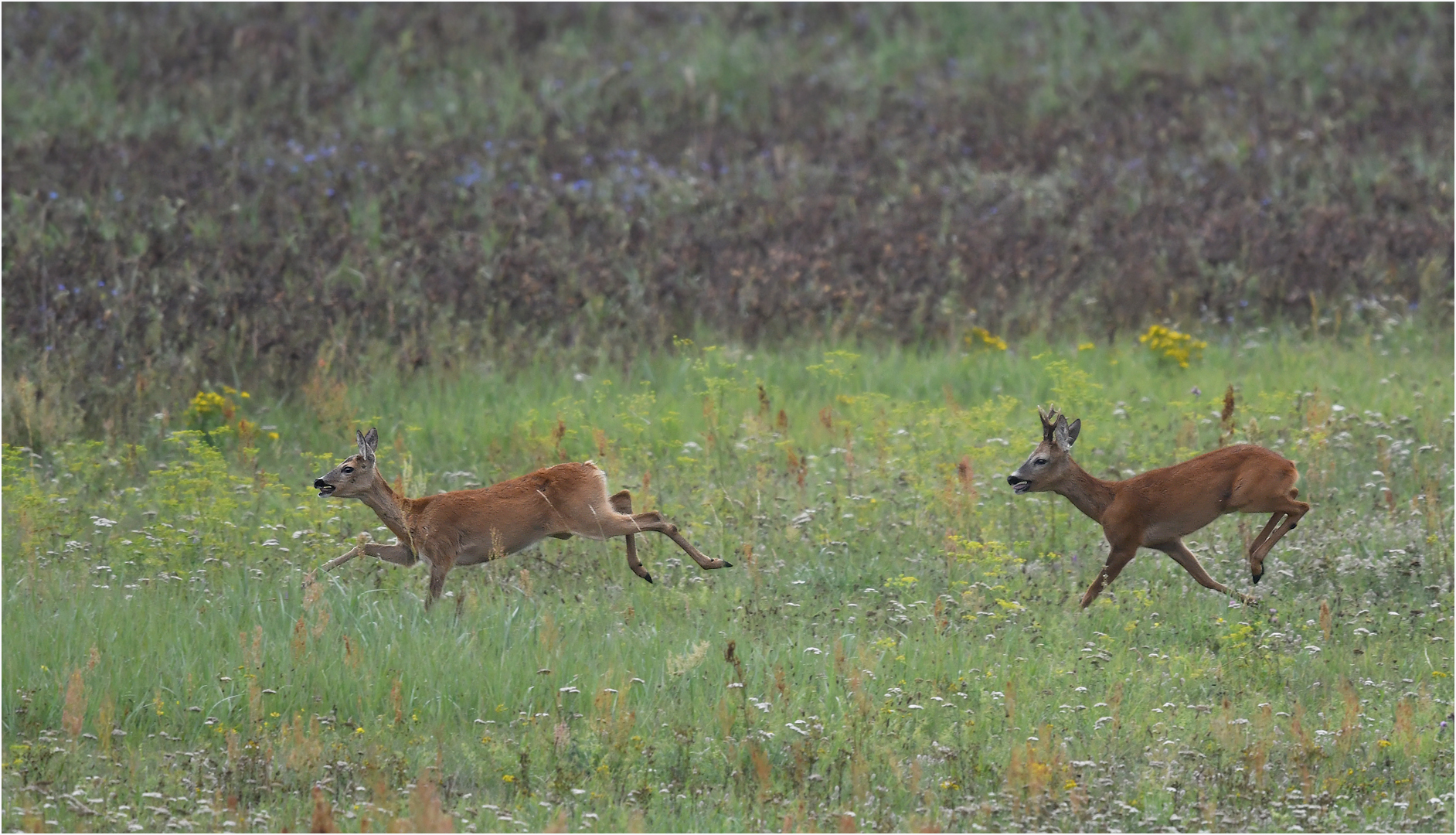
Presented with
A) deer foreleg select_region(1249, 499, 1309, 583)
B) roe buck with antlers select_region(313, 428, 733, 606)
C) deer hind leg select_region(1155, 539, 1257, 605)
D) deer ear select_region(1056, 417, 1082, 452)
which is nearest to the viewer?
deer foreleg select_region(1249, 499, 1309, 583)

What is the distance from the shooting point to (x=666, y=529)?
24.7ft

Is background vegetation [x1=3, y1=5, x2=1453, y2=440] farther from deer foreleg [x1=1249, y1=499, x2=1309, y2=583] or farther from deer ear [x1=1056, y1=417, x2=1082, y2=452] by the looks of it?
deer foreleg [x1=1249, y1=499, x2=1309, y2=583]

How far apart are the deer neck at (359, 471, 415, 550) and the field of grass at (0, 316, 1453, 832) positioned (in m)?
0.41

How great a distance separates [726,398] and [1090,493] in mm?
4828

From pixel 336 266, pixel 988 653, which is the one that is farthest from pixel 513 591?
pixel 336 266

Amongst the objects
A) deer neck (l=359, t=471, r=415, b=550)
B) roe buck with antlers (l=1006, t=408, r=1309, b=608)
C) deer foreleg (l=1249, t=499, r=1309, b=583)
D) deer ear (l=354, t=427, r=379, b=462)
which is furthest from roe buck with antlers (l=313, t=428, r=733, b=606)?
deer foreleg (l=1249, t=499, r=1309, b=583)

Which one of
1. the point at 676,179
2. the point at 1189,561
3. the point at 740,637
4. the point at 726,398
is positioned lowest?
the point at 740,637

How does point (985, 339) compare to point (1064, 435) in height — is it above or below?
below

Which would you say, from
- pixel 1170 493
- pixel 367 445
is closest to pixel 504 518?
pixel 367 445

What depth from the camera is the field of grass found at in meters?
6.47

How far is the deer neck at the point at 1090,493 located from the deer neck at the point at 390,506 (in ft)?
9.65

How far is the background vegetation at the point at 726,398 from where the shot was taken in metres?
6.75

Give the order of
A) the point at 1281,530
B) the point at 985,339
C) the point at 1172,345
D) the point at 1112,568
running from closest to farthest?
the point at 1281,530
the point at 1112,568
the point at 1172,345
the point at 985,339

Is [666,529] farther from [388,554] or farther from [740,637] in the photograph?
[388,554]
